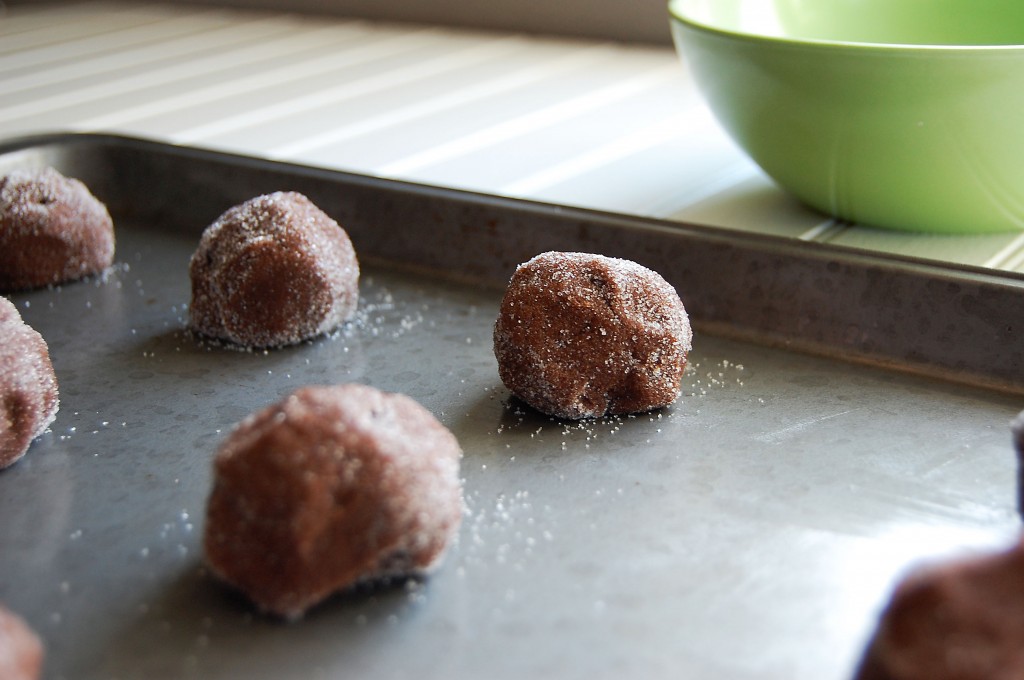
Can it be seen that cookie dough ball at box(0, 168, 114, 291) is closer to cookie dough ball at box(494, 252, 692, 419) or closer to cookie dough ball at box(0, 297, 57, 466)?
cookie dough ball at box(0, 297, 57, 466)

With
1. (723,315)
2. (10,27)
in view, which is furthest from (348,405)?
(10,27)

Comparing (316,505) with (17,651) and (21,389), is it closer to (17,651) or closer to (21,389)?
(17,651)

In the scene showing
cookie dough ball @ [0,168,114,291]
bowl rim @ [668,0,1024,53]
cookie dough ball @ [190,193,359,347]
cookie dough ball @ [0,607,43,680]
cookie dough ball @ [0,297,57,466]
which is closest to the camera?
cookie dough ball @ [0,607,43,680]

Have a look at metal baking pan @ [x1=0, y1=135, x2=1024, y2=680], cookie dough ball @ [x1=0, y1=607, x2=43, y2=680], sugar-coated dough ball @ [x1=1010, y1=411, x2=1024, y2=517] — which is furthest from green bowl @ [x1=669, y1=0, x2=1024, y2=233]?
cookie dough ball @ [x1=0, y1=607, x2=43, y2=680]

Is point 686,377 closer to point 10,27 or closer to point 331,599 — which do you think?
point 331,599

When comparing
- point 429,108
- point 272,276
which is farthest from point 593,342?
point 429,108
